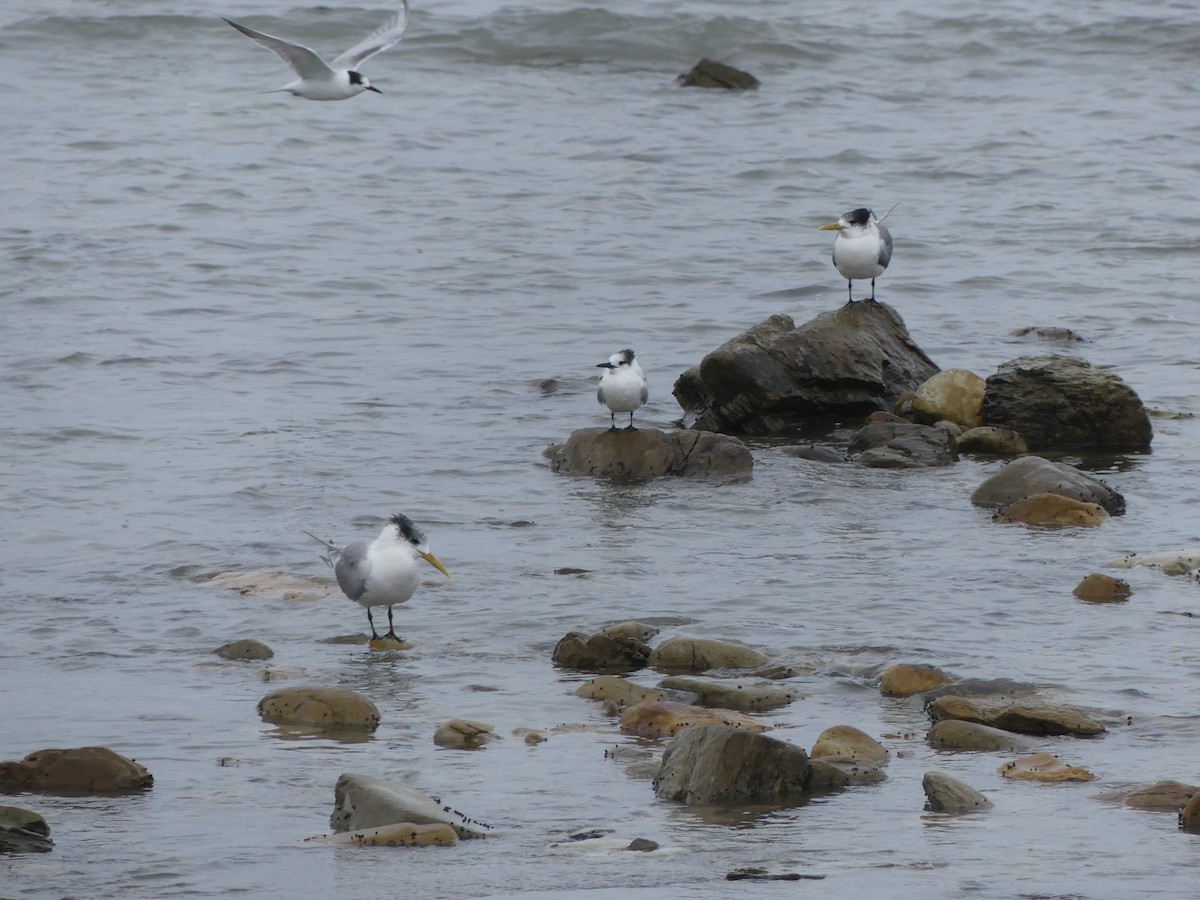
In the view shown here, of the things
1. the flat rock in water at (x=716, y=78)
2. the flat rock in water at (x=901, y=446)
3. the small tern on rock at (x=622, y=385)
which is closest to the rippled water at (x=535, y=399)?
the flat rock in water at (x=901, y=446)

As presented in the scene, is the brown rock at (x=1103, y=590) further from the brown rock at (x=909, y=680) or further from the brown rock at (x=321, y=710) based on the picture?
the brown rock at (x=321, y=710)

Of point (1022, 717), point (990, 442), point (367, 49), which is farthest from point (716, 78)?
point (1022, 717)

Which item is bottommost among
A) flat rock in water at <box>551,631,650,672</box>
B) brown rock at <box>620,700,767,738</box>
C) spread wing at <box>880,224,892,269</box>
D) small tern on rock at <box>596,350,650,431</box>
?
flat rock in water at <box>551,631,650,672</box>

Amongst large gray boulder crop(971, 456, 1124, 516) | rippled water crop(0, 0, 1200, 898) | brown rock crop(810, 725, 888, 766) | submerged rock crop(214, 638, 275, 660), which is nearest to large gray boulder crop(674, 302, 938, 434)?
rippled water crop(0, 0, 1200, 898)

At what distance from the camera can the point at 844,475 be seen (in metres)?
13.2

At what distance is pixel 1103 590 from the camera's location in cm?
1005

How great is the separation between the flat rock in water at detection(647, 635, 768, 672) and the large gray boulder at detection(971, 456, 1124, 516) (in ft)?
11.9

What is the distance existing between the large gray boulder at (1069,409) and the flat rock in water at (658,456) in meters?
2.22

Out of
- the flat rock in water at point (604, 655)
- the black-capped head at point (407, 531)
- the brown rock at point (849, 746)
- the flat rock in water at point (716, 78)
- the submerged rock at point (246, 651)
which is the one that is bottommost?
the submerged rock at point (246, 651)

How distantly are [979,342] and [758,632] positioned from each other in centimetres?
814

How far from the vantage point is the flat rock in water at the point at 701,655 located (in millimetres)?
8953

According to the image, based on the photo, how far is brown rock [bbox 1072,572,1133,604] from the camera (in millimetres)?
10023

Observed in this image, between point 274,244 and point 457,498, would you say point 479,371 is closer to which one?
point 457,498

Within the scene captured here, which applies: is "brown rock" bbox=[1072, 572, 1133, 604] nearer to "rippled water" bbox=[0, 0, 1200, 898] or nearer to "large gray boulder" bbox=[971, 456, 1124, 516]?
"rippled water" bbox=[0, 0, 1200, 898]
